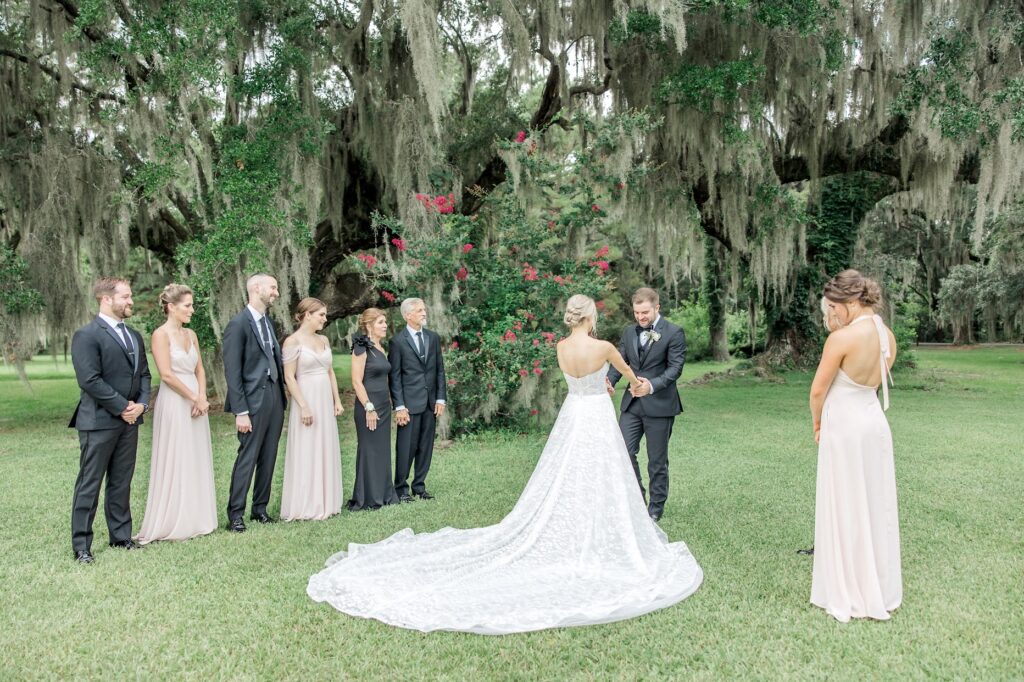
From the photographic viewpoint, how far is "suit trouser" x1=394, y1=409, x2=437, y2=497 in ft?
19.4

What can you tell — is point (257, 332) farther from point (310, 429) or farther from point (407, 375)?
point (407, 375)

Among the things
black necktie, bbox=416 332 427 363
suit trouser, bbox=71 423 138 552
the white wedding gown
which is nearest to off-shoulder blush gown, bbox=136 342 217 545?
suit trouser, bbox=71 423 138 552

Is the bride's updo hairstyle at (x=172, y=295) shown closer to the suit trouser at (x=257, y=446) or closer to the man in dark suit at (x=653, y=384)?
the suit trouser at (x=257, y=446)

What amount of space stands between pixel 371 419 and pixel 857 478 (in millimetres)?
3528

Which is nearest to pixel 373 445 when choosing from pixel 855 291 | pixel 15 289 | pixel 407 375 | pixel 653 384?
pixel 407 375

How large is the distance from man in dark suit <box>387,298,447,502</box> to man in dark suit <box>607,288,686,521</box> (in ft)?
5.50

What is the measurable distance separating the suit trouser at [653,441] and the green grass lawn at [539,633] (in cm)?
22

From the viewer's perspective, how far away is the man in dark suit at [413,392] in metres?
5.87

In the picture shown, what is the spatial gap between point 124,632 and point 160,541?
5.00 ft

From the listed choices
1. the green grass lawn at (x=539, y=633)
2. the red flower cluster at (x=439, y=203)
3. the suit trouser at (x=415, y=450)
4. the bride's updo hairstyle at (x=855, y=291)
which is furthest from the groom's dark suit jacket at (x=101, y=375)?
the red flower cluster at (x=439, y=203)

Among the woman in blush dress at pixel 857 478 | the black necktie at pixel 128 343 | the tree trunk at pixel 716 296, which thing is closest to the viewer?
the woman in blush dress at pixel 857 478

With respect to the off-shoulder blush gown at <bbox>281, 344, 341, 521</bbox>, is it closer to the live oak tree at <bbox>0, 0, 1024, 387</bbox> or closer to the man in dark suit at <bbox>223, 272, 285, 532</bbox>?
the man in dark suit at <bbox>223, 272, 285, 532</bbox>

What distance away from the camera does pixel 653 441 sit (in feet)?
16.6

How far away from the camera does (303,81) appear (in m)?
8.96
